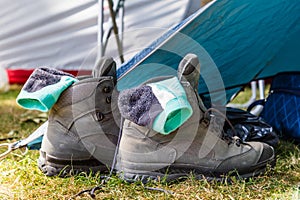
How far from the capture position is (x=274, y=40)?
5.46 ft

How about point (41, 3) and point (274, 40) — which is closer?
point (274, 40)

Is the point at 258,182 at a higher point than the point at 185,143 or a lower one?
lower

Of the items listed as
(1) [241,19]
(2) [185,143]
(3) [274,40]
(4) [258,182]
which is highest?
(1) [241,19]

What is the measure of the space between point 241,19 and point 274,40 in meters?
0.24

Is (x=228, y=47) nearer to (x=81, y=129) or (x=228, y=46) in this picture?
(x=228, y=46)

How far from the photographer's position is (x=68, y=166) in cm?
122

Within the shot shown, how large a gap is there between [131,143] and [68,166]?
166 millimetres

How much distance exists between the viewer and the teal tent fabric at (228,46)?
1.38m

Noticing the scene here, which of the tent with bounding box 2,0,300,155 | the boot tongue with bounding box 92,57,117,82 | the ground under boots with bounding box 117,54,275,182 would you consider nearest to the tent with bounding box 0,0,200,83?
the tent with bounding box 2,0,300,155

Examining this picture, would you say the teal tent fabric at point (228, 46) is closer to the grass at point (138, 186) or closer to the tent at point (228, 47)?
the tent at point (228, 47)

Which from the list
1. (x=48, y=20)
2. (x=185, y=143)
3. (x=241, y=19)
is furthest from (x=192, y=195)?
(x=48, y=20)

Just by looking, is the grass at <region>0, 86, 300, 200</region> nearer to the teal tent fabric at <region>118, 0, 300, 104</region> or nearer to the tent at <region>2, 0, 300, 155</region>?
the tent at <region>2, 0, 300, 155</region>

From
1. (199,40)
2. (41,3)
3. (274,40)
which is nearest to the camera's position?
(199,40)

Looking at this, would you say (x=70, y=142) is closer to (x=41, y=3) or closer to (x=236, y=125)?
(x=236, y=125)
